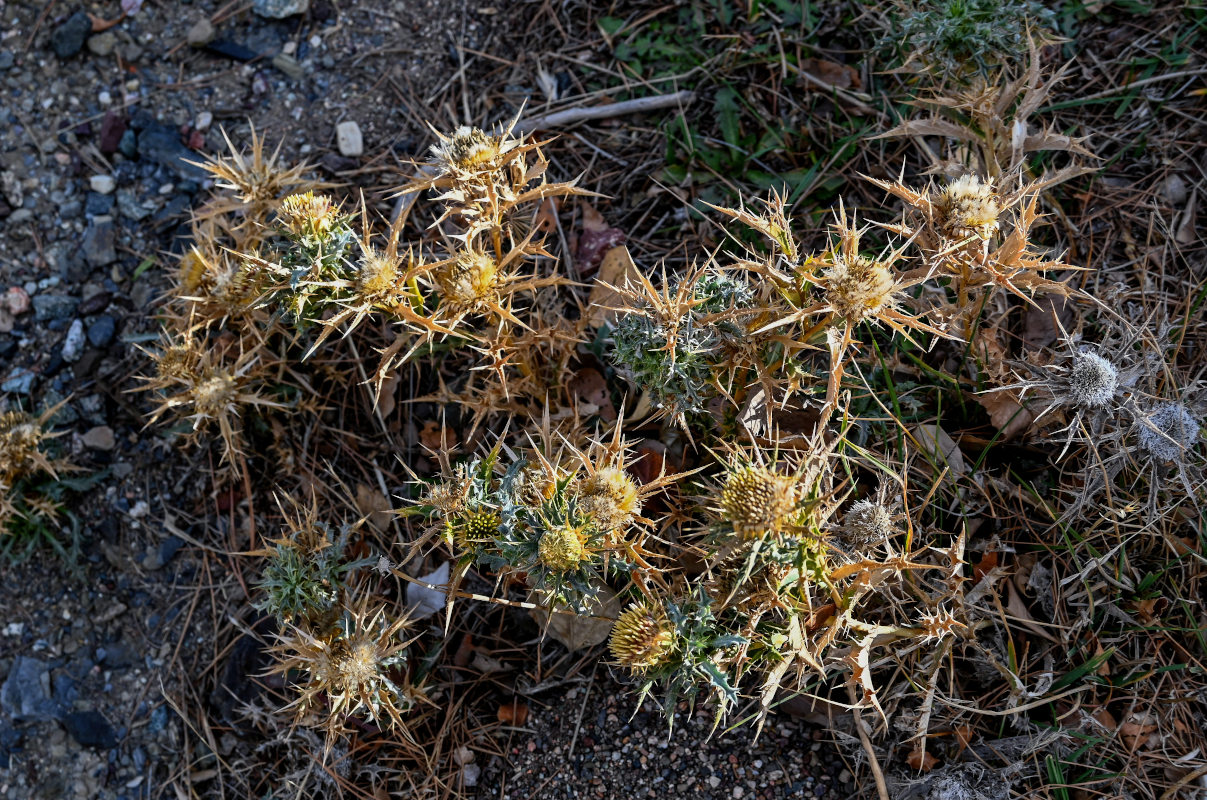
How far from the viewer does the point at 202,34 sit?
3.71 meters

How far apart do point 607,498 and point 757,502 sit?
397mm

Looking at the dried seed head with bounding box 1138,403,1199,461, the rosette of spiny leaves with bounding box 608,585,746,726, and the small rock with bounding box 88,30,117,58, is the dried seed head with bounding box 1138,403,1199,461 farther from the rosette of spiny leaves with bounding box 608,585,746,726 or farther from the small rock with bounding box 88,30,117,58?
the small rock with bounding box 88,30,117,58

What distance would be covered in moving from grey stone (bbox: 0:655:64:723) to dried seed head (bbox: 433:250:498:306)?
2174mm

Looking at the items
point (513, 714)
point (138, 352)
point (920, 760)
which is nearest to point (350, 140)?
point (138, 352)

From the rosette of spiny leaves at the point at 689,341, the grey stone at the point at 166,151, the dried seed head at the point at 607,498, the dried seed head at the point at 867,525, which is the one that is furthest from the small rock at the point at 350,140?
the dried seed head at the point at 867,525

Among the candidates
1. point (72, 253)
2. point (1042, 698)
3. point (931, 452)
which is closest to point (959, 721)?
point (1042, 698)

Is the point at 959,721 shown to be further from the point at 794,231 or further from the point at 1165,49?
the point at 1165,49

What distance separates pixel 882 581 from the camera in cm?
235

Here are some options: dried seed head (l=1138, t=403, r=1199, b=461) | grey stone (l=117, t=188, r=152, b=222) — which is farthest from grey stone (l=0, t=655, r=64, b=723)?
dried seed head (l=1138, t=403, r=1199, b=461)

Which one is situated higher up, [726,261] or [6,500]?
Result: [726,261]

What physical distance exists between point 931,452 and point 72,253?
11.3 ft

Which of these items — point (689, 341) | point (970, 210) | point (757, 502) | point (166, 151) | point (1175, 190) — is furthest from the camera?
point (166, 151)

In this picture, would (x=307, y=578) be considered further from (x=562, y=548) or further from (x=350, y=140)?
(x=350, y=140)

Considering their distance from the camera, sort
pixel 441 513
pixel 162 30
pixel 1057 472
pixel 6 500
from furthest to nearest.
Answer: pixel 162 30 < pixel 6 500 < pixel 1057 472 < pixel 441 513
